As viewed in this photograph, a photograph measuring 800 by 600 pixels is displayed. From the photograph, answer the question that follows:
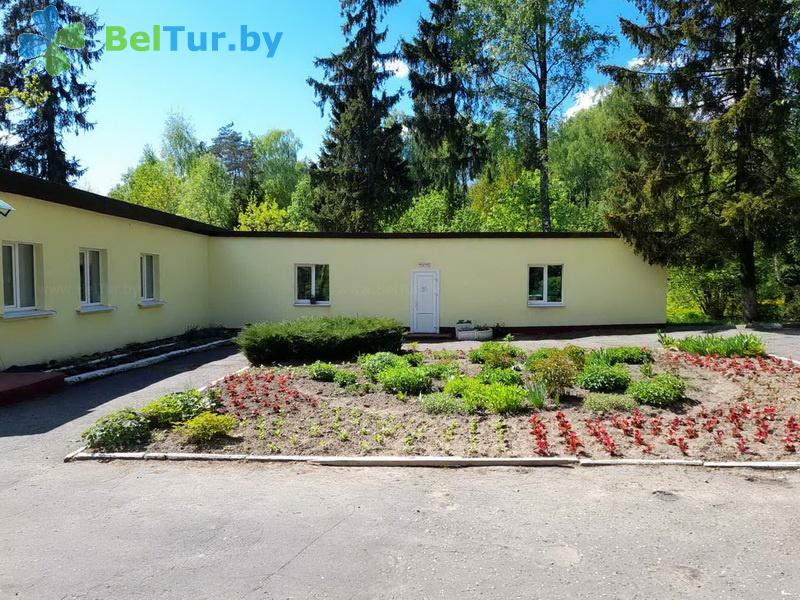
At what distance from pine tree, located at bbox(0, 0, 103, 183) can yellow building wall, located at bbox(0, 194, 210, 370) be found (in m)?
15.8

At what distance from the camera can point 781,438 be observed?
6.46 meters

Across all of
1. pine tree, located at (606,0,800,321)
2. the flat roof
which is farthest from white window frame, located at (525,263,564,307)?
pine tree, located at (606,0,800,321)

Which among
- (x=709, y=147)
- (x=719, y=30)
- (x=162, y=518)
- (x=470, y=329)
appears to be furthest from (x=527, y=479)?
(x=719, y=30)

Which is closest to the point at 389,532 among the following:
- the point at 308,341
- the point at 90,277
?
the point at 308,341

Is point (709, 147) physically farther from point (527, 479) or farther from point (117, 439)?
point (117, 439)

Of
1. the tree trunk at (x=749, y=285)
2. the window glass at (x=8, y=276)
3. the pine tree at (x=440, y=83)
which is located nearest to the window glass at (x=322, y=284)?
the window glass at (x=8, y=276)

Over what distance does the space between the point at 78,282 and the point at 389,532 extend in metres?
10.5

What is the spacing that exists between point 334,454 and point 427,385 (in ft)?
9.73

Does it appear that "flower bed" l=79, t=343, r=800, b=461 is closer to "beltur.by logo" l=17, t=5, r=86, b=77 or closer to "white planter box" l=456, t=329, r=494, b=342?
"white planter box" l=456, t=329, r=494, b=342

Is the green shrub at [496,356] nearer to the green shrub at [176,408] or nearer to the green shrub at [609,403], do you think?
the green shrub at [609,403]

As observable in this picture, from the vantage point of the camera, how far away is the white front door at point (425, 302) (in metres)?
18.5

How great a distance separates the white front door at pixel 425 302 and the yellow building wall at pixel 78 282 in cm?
683

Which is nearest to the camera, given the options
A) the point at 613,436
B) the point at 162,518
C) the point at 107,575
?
the point at 107,575

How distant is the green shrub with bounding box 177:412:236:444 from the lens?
21.1ft
